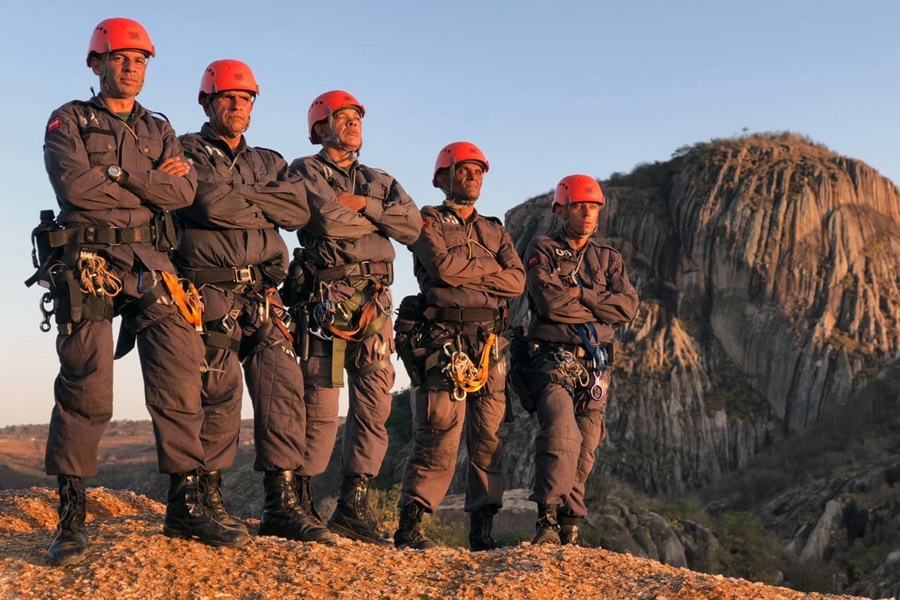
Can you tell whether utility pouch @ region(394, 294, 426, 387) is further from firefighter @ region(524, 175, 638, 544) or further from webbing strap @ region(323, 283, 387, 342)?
firefighter @ region(524, 175, 638, 544)

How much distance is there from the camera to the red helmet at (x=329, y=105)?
28.9ft

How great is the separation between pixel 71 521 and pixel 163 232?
2.02m

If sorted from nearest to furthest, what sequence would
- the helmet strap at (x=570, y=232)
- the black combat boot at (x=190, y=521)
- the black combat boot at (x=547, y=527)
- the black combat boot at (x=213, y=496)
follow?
the black combat boot at (x=190, y=521) < the black combat boot at (x=213, y=496) < the black combat boot at (x=547, y=527) < the helmet strap at (x=570, y=232)

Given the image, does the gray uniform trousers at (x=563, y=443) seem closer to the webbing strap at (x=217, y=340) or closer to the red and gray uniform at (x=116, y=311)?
the webbing strap at (x=217, y=340)

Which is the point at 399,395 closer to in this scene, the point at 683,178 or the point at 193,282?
the point at 683,178

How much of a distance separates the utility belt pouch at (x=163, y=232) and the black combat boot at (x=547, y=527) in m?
3.95

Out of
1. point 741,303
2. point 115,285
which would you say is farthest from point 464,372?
point 741,303

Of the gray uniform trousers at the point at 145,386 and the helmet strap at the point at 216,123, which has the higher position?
the helmet strap at the point at 216,123

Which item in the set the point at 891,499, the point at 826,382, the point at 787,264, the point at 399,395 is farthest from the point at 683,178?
the point at 891,499

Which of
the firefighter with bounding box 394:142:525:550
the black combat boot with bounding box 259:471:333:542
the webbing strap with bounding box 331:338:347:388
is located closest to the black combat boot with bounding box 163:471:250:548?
the black combat boot with bounding box 259:471:333:542

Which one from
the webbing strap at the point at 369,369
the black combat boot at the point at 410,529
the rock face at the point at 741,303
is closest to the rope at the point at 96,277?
the webbing strap at the point at 369,369

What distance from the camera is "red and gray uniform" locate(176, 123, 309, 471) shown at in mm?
7590

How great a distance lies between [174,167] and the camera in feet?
Answer: 24.0

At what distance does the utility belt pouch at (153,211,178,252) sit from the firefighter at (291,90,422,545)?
1220 mm
